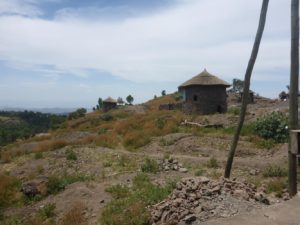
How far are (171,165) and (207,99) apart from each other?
595 inches

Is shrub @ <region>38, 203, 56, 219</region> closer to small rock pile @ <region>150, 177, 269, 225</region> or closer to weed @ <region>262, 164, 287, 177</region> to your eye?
small rock pile @ <region>150, 177, 269, 225</region>

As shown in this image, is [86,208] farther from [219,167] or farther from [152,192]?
[219,167]

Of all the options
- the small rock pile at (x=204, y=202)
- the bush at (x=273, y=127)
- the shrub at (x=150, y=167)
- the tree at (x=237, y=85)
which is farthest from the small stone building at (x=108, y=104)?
the small rock pile at (x=204, y=202)

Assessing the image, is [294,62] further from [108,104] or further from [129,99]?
[129,99]

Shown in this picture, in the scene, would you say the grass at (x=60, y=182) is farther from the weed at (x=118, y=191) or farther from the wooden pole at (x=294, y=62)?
the wooden pole at (x=294, y=62)

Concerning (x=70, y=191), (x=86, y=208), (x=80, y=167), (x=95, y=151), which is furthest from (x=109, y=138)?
(x=86, y=208)

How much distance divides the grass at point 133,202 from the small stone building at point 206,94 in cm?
1736

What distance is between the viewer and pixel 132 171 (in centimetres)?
1427

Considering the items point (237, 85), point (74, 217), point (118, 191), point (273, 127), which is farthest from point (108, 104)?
point (74, 217)

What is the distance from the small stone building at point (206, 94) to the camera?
28.8 metres

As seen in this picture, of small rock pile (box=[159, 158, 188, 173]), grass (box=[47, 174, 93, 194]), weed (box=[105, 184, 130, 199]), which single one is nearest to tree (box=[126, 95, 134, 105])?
small rock pile (box=[159, 158, 188, 173])

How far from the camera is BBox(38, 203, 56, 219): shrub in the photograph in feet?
36.6

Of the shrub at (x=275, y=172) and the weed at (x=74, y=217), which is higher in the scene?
the shrub at (x=275, y=172)

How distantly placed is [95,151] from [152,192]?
27.2 ft
